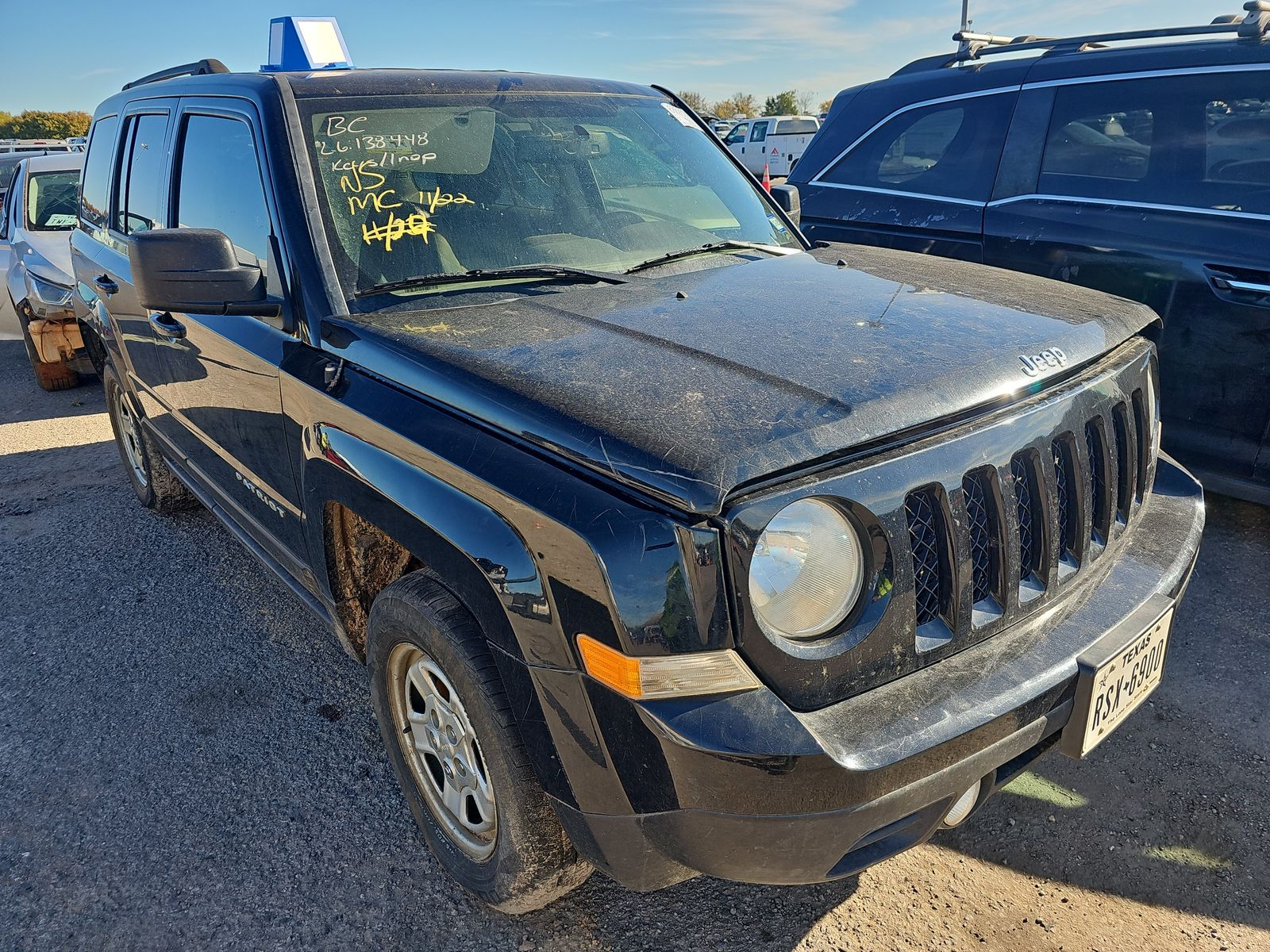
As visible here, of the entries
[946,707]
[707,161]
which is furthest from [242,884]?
[707,161]

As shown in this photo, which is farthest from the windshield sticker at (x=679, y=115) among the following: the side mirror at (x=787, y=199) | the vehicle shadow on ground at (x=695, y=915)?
the vehicle shadow on ground at (x=695, y=915)

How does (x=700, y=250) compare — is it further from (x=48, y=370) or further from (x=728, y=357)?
(x=48, y=370)

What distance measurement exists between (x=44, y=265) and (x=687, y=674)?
7318 millimetres

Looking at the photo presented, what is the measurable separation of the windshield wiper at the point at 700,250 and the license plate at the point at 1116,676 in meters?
1.56

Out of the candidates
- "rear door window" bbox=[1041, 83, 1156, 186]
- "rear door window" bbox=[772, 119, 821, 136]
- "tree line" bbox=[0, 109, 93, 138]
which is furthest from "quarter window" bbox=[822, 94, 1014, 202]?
"tree line" bbox=[0, 109, 93, 138]

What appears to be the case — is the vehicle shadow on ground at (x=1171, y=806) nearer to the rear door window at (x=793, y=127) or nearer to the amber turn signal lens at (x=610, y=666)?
the amber turn signal lens at (x=610, y=666)

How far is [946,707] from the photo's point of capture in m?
1.61

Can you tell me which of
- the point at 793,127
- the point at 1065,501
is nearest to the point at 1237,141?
the point at 1065,501

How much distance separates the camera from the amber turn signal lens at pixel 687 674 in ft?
4.93

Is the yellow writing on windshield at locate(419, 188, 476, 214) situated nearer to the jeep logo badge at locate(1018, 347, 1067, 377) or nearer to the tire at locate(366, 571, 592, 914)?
the tire at locate(366, 571, 592, 914)

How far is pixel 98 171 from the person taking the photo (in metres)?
4.26

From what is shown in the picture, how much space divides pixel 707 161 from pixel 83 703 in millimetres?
2917

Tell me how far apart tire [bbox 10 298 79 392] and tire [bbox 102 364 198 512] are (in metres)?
3.02

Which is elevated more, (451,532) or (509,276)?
(509,276)
